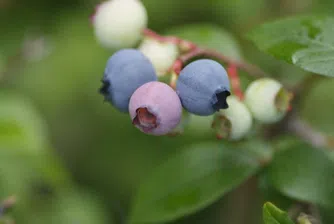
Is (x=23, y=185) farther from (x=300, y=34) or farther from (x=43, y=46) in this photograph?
(x=300, y=34)

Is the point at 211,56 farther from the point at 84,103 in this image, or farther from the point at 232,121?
the point at 84,103

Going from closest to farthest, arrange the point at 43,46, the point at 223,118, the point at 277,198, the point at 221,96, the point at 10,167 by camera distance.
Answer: the point at 221,96 < the point at 223,118 < the point at 277,198 < the point at 10,167 < the point at 43,46

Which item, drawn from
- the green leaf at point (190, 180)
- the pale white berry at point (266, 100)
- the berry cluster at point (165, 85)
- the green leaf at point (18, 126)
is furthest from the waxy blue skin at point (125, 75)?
the green leaf at point (18, 126)

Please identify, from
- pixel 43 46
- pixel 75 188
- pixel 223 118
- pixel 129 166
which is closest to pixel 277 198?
pixel 223 118

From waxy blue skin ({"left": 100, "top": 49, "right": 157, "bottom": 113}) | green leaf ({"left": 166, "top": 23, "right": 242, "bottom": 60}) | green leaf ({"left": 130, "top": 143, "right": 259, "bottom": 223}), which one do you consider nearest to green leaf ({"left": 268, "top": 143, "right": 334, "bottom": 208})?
green leaf ({"left": 130, "top": 143, "right": 259, "bottom": 223})

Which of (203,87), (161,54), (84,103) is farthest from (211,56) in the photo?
(84,103)

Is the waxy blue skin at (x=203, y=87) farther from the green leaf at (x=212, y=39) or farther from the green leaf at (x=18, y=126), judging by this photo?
the green leaf at (x=18, y=126)
